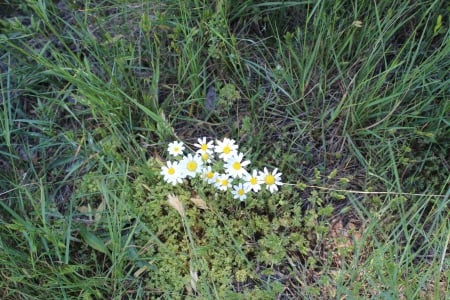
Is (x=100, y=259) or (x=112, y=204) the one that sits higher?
(x=112, y=204)

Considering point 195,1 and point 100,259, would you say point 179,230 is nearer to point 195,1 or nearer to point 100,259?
point 100,259

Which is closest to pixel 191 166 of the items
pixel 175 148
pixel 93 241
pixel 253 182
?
pixel 175 148

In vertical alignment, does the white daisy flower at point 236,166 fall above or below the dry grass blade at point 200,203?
above

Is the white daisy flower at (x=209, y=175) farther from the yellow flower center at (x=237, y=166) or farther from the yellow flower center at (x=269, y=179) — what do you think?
the yellow flower center at (x=269, y=179)

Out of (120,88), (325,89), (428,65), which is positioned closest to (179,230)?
(120,88)

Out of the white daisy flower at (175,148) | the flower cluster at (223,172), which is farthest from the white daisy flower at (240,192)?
the white daisy flower at (175,148)

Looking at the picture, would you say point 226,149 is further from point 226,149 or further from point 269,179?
point 269,179
